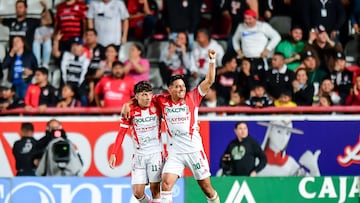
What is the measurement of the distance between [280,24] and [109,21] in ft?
9.65

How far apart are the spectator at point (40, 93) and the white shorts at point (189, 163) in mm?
4822

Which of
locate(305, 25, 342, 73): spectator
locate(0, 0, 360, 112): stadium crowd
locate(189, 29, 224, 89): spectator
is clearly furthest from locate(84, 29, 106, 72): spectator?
locate(305, 25, 342, 73): spectator

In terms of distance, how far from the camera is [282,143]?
1844cm

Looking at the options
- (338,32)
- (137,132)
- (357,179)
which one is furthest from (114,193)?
(338,32)

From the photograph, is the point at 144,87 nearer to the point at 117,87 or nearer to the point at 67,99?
the point at 117,87

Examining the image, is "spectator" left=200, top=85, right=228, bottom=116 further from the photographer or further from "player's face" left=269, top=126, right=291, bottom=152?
the photographer

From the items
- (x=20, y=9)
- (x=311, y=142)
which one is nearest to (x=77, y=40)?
(x=20, y=9)

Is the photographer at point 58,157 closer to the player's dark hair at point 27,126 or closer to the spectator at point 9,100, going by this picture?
the player's dark hair at point 27,126

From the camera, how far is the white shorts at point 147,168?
14.3 m

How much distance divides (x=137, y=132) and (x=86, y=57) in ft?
17.7

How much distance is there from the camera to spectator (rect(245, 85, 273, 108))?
18.5 m

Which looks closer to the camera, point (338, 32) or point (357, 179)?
point (357, 179)

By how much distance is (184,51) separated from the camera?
63.9 feet

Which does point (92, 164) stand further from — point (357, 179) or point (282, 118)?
point (357, 179)
